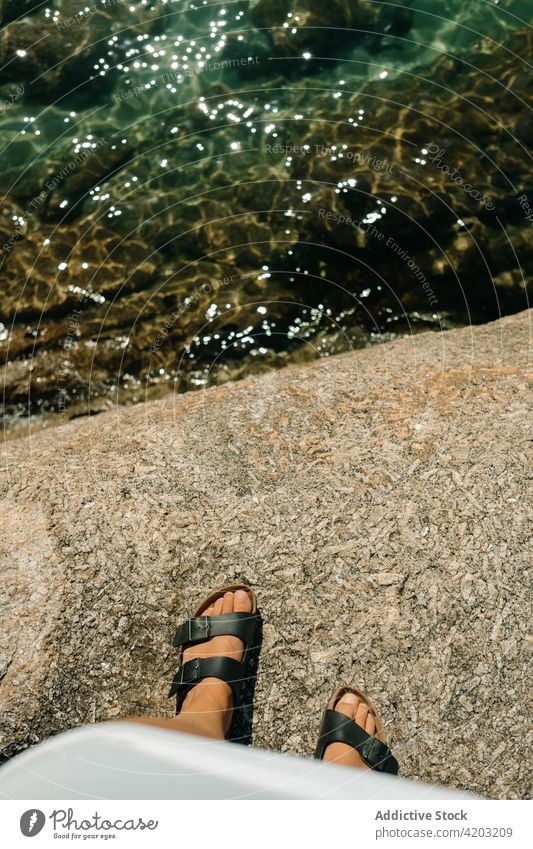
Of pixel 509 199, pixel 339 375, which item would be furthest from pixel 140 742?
pixel 509 199

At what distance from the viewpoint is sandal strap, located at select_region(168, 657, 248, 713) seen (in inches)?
130

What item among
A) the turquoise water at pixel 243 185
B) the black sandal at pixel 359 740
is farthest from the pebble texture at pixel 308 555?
the turquoise water at pixel 243 185

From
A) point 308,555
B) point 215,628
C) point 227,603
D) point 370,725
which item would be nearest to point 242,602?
point 227,603

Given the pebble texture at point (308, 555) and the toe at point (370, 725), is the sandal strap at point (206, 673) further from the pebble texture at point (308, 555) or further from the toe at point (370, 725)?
the toe at point (370, 725)

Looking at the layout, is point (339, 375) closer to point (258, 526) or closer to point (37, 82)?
point (258, 526)

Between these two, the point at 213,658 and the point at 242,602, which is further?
the point at 242,602

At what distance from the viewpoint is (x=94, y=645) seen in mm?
3357

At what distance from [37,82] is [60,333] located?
2356 millimetres

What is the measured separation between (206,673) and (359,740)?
84cm

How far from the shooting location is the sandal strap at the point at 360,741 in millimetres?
3135

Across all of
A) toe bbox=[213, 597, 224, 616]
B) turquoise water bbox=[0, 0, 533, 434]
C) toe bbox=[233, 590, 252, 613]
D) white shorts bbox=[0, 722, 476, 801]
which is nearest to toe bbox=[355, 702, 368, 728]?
white shorts bbox=[0, 722, 476, 801]

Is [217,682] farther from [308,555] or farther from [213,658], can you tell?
[308,555]

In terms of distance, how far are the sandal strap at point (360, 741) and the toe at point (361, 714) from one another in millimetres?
32

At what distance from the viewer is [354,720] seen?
3.16 m
